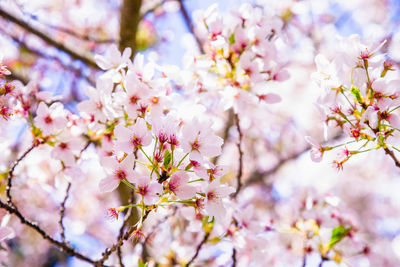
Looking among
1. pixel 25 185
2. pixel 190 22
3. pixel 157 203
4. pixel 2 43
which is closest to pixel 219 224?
pixel 157 203

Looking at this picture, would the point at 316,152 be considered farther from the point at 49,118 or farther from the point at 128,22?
the point at 128,22

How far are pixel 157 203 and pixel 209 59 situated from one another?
84cm

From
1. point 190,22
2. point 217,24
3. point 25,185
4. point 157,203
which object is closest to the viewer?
point 157,203

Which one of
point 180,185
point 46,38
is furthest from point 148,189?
point 46,38

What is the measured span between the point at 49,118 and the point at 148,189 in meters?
0.66

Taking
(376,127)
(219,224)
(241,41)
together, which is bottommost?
(219,224)

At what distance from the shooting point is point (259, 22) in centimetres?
175

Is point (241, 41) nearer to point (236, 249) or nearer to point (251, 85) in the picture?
point (251, 85)

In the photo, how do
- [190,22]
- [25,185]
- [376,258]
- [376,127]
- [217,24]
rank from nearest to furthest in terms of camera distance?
[376,127], [217,24], [25,185], [376,258], [190,22]

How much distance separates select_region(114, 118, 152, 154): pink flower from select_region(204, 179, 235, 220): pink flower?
27 cm

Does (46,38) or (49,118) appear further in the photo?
(46,38)

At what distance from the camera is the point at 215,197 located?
47.8 inches

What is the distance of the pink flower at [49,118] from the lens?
1467 mm

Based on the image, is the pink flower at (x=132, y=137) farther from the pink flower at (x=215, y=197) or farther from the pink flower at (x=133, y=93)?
the pink flower at (x=215, y=197)
